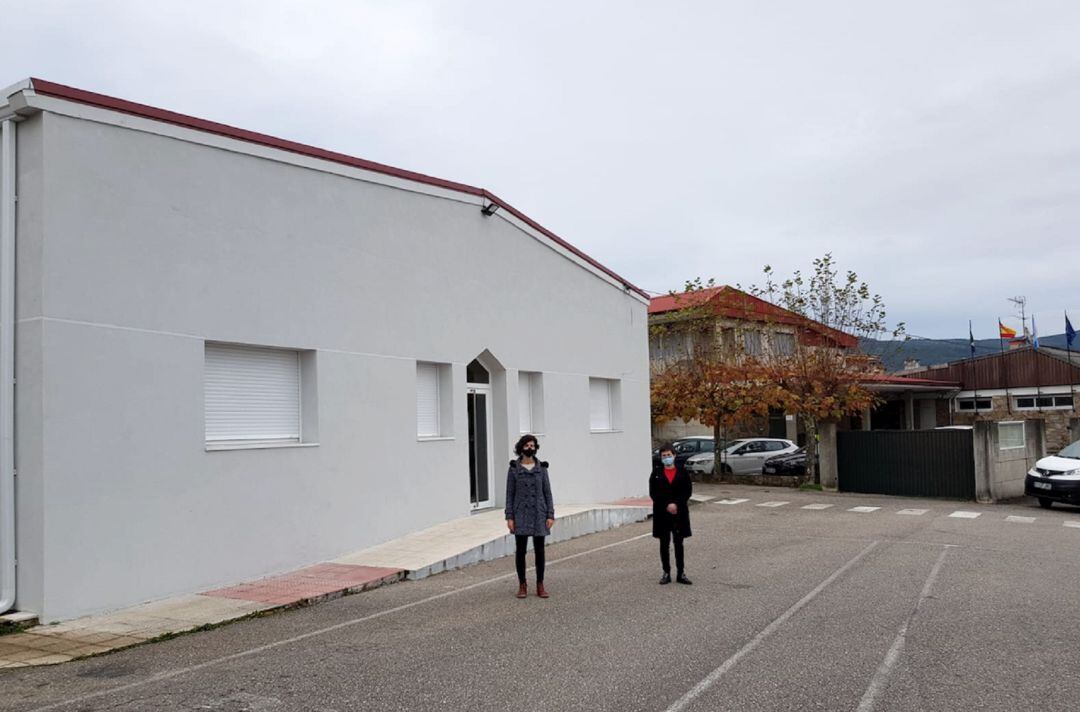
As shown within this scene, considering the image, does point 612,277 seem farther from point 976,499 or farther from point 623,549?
point 976,499

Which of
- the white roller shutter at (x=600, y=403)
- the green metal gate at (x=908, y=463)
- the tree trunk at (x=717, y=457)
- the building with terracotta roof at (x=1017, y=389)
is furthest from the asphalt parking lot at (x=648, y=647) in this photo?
the building with terracotta roof at (x=1017, y=389)

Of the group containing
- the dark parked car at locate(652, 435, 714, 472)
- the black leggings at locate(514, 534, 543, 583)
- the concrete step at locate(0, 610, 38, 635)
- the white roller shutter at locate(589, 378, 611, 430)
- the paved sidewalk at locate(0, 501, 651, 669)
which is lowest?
the paved sidewalk at locate(0, 501, 651, 669)

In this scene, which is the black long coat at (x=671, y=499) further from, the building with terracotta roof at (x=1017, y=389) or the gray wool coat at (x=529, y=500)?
the building with terracotta roof at (x=1017, y=389)

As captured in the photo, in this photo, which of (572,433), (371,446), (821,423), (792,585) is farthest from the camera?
(821,423)

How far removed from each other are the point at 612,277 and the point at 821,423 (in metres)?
8.87

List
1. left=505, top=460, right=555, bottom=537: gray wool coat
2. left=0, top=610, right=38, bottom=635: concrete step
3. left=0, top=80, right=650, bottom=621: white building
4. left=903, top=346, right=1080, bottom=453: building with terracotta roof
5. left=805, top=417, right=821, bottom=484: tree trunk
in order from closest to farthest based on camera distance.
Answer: left=0, top=610, right=38, bottom=635: concrete step → left=0, top=80, right=650, bottom=621: white building → left=505, top=460, right=555, bottom=537: gray wool coat → left=805, top=417, right=821, bottom=484: tree trunk → left=903, top=346, right=1080, bottom=453: building with terracotta roof

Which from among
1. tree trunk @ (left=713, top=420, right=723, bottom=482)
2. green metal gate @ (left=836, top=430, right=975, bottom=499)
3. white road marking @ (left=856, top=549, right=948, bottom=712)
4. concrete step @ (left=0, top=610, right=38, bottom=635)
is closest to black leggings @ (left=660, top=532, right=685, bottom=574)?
white road marking @ (left=856, top=549, right=948, bottom=712)

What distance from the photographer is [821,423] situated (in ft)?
83.0

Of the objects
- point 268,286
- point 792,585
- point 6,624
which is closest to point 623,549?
point 792,585

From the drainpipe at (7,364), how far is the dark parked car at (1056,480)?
64.5ft

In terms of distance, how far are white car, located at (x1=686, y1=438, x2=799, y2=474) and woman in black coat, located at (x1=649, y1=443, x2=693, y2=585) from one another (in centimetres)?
1806

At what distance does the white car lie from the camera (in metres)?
28.0

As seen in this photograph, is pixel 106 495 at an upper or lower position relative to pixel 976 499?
upper

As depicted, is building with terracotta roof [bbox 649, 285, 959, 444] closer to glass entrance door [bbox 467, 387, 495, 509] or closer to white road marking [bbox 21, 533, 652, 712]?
glass entrance door [bbox 467, 387, 495, 509]
